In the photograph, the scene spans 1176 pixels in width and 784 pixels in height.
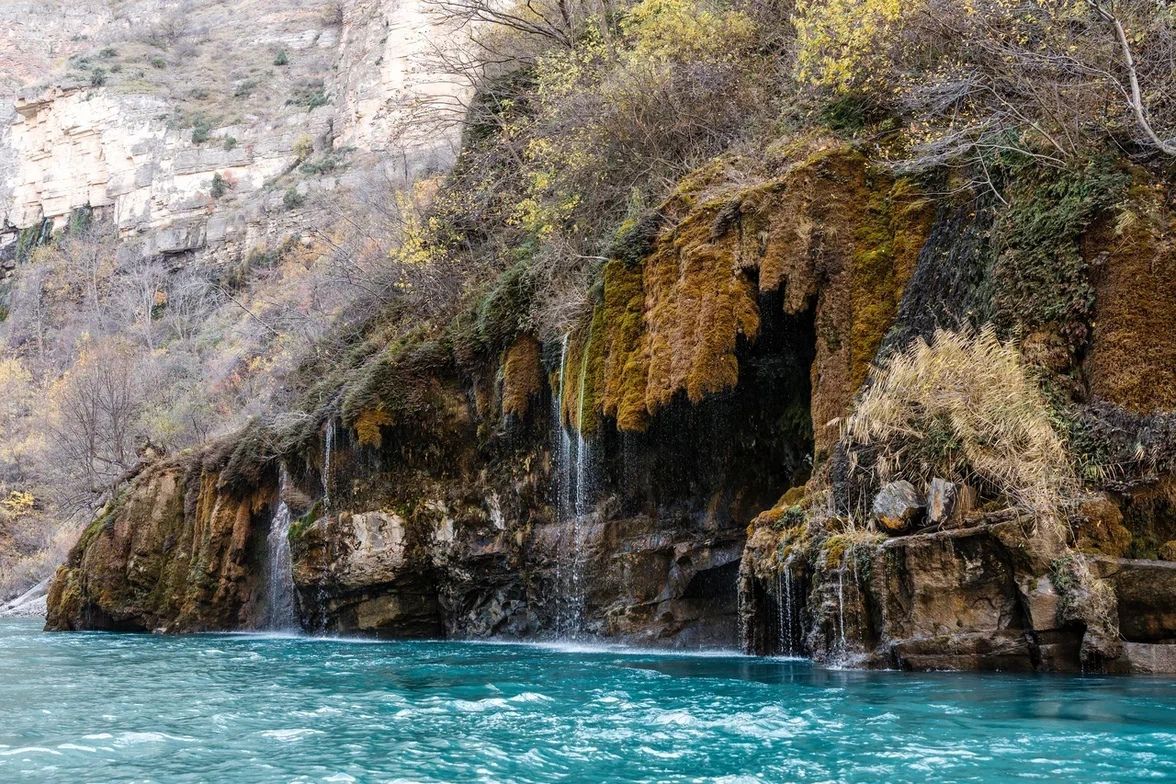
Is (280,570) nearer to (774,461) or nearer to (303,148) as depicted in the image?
(774,461)

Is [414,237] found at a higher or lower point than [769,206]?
higher

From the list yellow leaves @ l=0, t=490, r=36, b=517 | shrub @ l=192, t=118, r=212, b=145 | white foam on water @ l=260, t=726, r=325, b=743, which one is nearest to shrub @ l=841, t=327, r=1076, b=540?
white foam on water @ l=260, t=726, r=325, b=743

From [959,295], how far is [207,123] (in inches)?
2807

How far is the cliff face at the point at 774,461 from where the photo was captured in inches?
350

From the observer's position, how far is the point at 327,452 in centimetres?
1950

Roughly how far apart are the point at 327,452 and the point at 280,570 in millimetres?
3514

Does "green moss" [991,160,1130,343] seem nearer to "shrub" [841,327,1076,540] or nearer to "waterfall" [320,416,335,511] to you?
"shrub" [841,327,1076,540]

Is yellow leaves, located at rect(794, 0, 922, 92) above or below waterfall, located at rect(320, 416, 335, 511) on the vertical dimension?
above

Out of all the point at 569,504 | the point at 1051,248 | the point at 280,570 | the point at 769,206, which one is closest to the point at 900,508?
the point at 1051,248

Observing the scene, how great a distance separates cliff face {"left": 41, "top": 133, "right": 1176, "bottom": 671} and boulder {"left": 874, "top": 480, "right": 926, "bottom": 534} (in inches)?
0.9

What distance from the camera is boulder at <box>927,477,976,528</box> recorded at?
917cm

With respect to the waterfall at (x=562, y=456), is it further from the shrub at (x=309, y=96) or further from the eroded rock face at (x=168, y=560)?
the shrub at (x=309, y=96)

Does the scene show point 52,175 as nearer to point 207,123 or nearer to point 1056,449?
point 207,123

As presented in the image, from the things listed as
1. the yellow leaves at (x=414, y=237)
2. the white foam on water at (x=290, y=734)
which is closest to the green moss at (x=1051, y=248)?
the white foam on water at (x=290, y=734)
